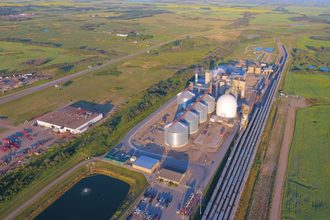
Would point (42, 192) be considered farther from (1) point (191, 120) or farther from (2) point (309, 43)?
(2) point (309, 43)

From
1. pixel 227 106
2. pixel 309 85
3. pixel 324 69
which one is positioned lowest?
pixel 324 69

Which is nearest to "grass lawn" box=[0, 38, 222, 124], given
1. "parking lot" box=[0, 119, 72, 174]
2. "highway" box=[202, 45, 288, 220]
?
"parking lot" box=[0, 119, 72, 174]

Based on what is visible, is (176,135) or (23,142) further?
(23,142)

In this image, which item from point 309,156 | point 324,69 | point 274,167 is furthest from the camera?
point 324,69

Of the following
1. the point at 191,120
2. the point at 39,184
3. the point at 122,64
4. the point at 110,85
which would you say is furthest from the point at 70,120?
the point at 122,64

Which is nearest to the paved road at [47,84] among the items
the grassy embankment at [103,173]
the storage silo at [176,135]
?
the grassy embankment at [103,173]

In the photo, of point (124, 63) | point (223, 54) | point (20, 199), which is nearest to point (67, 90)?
point (124, 63)
